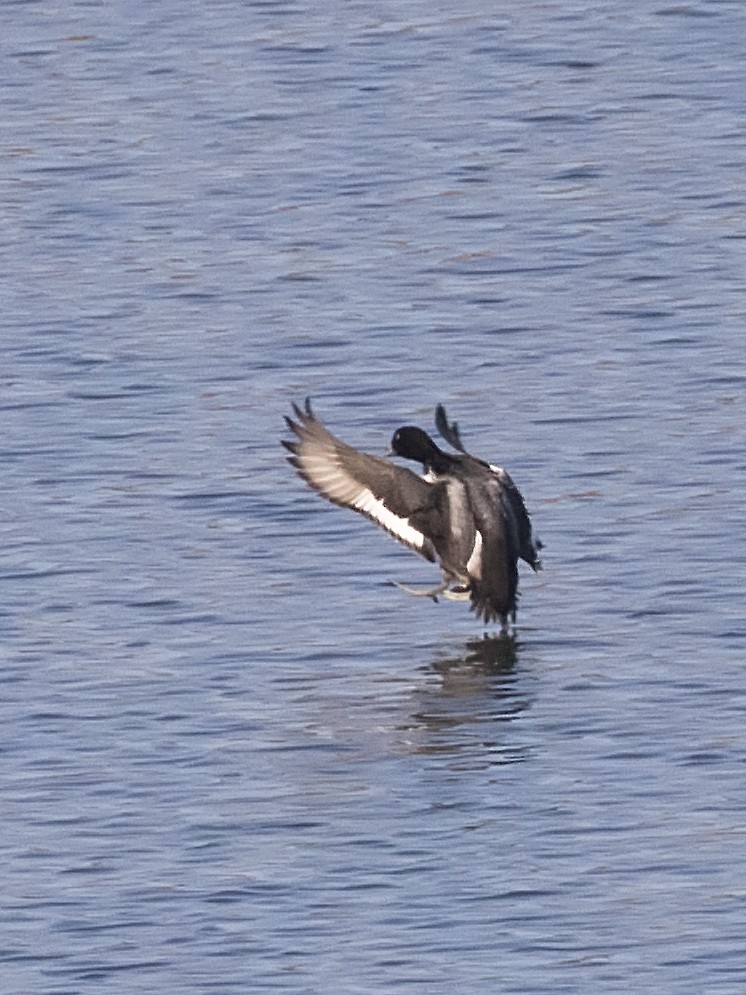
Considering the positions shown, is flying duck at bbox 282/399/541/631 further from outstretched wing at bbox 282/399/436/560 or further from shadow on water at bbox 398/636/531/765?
shadow on water at bbox 398/636/531/765

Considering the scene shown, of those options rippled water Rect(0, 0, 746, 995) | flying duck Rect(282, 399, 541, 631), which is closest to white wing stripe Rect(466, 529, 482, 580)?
flying duck Rect(282, 399, 541, 631)

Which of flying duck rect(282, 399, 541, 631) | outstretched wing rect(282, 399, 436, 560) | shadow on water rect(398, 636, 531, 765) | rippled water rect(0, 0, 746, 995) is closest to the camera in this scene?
rippled water rect(0, 0, 746, 995)

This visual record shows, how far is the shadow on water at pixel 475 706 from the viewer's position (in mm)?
11680

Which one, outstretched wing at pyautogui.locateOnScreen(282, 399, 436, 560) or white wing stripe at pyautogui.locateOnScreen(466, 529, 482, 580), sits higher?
outstretched wing at pyautogui.locateOnScreen(282, 399, 436, 560)

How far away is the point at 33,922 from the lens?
398 inches

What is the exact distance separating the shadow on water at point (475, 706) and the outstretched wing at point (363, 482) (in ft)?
1.97

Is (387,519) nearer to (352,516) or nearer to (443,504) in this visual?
(443,504)

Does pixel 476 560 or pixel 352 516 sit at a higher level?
pixel 476 560

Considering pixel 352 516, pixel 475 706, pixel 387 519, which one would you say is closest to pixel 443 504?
pixel 387 519

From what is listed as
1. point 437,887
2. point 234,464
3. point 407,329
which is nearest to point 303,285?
point 407,329

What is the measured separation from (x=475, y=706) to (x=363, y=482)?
4.84 feet

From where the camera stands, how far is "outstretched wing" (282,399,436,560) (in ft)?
43.4

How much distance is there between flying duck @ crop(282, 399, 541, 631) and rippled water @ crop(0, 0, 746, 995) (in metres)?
0.29

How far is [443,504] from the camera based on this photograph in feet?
43.3
